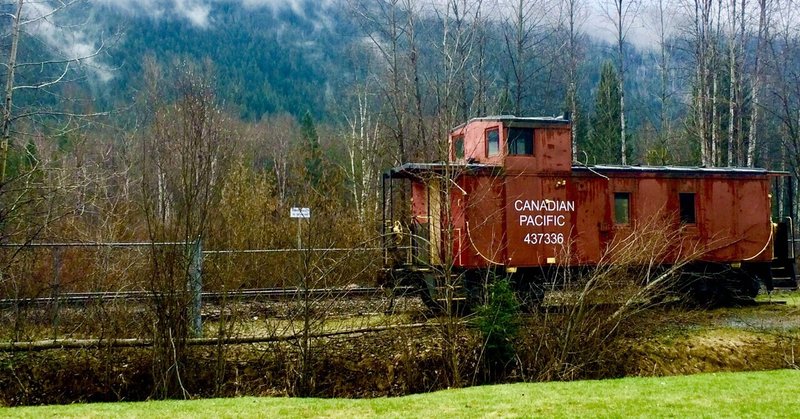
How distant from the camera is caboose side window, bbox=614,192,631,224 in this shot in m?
16.9

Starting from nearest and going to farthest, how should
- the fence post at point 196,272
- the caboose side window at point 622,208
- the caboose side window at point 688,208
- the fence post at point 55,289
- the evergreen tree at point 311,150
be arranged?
the fence post at point 196,272 < the fence post at point 55,289 < the caboose side window at point 622,208 < the caboose side window at point 688,208 < the evergreen tree at point 311,150

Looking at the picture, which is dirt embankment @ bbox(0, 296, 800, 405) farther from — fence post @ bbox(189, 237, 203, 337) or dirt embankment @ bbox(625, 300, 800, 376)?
fence post @ bbox(189, 237, 203, 337)

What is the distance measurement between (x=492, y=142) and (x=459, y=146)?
1853mm

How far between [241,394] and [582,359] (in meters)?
6.38

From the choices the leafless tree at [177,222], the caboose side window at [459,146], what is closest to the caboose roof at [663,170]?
the caboose side window at [459,146]

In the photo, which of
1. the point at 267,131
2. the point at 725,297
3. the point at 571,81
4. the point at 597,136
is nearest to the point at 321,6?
the point at 267,131

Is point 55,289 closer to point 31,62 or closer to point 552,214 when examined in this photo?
point 31,62

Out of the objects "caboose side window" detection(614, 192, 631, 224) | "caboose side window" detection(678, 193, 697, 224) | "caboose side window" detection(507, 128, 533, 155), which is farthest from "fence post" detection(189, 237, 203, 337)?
"caboose side window" detection(678, 193, 697, 224)

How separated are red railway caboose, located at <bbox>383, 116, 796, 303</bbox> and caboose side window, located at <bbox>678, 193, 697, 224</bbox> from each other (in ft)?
0.09

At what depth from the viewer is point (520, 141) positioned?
16234 millimetres

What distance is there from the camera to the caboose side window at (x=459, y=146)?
1791 cm

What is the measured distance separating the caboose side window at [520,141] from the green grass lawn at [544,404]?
7041 millimetres

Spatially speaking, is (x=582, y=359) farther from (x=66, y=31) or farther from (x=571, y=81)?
(x=571, y=81)

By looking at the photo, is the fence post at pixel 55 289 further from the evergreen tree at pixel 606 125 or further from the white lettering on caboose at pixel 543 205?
the evergreen tree at pixel 606 125
